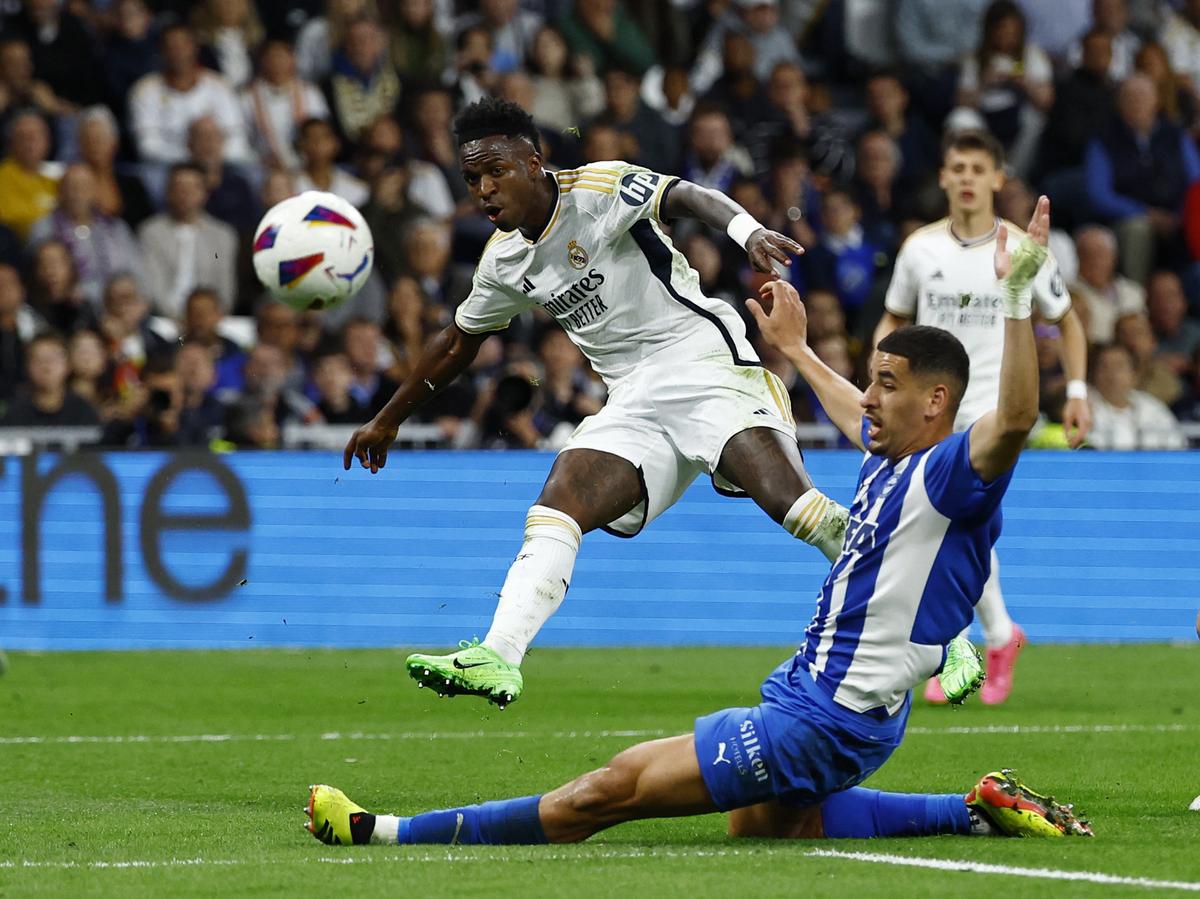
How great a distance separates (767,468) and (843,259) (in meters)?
9.61

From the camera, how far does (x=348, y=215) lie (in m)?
9.45

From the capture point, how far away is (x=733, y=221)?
7.07 metres

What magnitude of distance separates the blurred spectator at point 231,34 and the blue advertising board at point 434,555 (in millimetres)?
4932

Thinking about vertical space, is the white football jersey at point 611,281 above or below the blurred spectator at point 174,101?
below

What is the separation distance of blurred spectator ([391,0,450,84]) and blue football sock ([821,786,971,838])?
12290mm

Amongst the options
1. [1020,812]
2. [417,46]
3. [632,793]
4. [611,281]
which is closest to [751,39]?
[417,46]

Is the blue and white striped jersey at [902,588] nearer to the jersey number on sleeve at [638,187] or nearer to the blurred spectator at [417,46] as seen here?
the jersey number on sleeve at [638,187]

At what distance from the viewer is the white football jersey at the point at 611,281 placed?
25.2 ft

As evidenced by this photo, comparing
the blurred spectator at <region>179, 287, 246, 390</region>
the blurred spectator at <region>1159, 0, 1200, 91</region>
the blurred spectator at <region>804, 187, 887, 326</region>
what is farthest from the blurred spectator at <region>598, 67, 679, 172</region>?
the blurred spectator at <region>1159, 0, 1200, 91</region>

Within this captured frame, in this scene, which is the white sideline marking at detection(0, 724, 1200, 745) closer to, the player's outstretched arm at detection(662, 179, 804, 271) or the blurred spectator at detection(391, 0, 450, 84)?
the player's outstretched arm at detection(662, 179, 804, 271)

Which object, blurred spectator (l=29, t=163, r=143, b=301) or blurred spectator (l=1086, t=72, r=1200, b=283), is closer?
blurred spectator (l=29, t=163, r=143, b=301)

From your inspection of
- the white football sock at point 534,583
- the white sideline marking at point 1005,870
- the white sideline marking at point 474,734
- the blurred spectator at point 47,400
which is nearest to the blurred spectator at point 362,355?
the blurred spectator at point 47,400

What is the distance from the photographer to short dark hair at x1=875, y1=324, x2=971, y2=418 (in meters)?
5.78

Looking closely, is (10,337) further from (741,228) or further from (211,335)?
(741,228)
